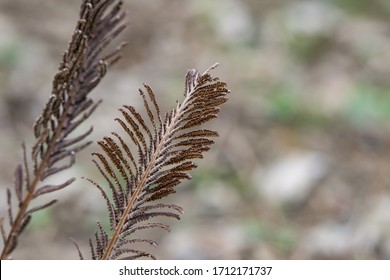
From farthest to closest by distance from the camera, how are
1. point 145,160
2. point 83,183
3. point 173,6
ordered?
point 173,6, point 83,183, point 145,160

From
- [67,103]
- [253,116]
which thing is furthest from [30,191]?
[253,116]

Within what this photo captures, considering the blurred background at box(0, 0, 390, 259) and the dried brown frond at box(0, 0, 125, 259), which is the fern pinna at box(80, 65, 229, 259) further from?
the blurred background at box(0, 0, 390, 259)

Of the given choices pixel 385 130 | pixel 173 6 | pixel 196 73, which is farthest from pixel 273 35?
pixel 196 73

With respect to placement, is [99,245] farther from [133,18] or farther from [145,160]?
[133,18]

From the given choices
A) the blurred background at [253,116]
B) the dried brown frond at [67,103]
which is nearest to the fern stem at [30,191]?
the dried brown frond at [67,103]

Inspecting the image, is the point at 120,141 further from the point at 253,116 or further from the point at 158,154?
the point at 253,116

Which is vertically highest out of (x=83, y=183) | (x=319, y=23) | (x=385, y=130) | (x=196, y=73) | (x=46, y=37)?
(x=319, y=23)

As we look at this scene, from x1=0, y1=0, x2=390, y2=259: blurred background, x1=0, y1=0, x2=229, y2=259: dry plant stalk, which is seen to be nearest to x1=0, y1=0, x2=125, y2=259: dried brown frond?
x1=0, y1=0, x2=229, y2=259: dry plant stalk
